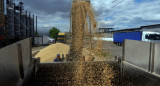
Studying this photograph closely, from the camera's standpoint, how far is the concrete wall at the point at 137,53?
1.85 metres

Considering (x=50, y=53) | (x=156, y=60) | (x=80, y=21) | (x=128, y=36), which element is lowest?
(x=50, y=53)

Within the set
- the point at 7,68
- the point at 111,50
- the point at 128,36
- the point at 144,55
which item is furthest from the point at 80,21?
the point at 128,36

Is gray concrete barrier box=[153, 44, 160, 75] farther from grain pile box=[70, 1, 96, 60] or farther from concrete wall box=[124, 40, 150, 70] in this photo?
grain pile box=[70, 1, 96, 60]

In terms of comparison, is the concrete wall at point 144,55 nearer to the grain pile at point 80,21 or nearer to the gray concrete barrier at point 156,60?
the gray concrete barrier at point 156,60

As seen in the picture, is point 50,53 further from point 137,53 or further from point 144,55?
point 144,55

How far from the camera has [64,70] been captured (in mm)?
2248

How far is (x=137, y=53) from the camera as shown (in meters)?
2.02

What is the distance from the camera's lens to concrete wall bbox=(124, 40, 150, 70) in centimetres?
185

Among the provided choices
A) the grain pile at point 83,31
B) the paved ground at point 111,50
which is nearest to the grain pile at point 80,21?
the grain pile at point 83,31

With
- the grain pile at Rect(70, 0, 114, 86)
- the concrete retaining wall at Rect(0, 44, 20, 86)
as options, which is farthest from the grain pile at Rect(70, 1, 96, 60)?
the concrete retaining wall at Rect(0, 44, 20, 86)

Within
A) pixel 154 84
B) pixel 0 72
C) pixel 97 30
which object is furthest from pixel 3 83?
pixel 97 30

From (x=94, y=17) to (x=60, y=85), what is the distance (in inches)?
63.1

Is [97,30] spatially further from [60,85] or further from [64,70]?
[60,85]

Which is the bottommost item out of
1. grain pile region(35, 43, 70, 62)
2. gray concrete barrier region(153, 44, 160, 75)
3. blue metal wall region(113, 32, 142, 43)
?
grain pile region(35, 43, 70, 62)
